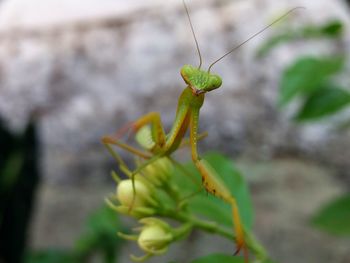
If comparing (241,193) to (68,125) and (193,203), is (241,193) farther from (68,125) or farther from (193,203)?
(68,125)

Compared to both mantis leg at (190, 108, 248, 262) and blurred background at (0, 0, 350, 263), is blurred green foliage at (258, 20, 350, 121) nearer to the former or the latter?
mantis leg at (190, 108, 248, 262)

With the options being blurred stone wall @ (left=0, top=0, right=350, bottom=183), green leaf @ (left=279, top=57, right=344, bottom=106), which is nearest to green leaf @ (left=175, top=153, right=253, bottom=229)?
green leaf @ (left=279, top=57, right=344, bottom=106)

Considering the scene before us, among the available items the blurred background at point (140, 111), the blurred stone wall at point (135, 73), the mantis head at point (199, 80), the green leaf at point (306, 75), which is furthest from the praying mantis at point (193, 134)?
the blurred stone wall at point (135, 73)

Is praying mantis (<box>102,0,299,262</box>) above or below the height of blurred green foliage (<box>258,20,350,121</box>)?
below

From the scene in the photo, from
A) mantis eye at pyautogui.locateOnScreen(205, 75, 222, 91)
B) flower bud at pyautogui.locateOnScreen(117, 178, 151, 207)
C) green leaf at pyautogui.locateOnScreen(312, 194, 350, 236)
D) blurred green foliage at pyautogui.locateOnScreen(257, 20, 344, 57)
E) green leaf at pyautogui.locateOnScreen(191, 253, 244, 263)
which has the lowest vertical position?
green leaf at pyautogui.locateOnScreen(191, 253, 244, 263)

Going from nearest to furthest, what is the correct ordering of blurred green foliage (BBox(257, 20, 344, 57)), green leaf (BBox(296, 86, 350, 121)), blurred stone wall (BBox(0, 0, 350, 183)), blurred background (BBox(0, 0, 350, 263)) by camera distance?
green leaf (BBox(296, 86, 350, 121)) → blurred green foliage (BBox(257, 20, 344, 57)) → blurred background (BBox(0, 0, 350, 263)) → blurred stone wall (BBox(0, 0, 350, 183))

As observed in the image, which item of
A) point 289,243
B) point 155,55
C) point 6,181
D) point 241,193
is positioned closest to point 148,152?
point 241,193
